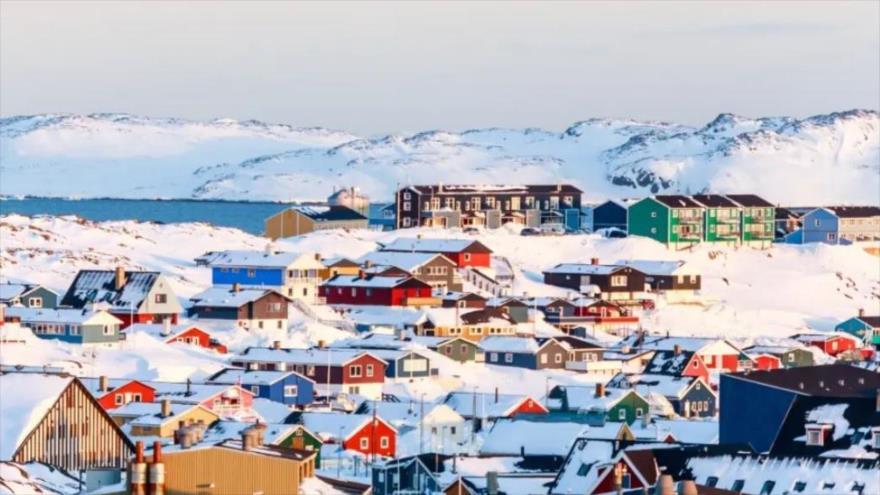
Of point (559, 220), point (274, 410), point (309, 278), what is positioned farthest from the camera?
point (559, 220)

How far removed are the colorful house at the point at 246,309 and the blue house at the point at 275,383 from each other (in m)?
10.2

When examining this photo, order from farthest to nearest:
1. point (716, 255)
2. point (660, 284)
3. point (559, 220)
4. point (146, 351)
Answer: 1. point (559, 220)
2. point (716, 255)
3. point (660, 284)
4. point (146, 351)

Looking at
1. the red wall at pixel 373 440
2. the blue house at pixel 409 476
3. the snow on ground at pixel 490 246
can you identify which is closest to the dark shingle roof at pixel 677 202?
the snow on ground at pixel 490 246

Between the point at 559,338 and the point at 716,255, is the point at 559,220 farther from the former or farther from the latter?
the point at 559,338

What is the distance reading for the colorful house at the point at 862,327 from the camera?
67750 millimetres

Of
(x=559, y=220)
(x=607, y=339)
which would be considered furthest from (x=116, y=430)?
(x=559, y=220)

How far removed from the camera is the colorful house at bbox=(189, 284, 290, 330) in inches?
2406

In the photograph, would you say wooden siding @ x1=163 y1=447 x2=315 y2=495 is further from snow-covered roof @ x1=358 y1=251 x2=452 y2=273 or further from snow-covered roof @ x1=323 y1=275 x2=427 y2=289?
snow-covered roof @ x1=358 y1=251 x2=452 y2=273

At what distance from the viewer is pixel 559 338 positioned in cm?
5975

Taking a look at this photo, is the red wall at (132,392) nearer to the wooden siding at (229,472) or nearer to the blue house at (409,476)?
the blue house at (409,476)

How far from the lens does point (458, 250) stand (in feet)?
254

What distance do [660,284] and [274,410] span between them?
109 feet

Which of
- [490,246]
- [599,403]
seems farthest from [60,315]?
[490,246]

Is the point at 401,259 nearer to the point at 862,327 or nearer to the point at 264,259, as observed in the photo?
the point at 264,259
